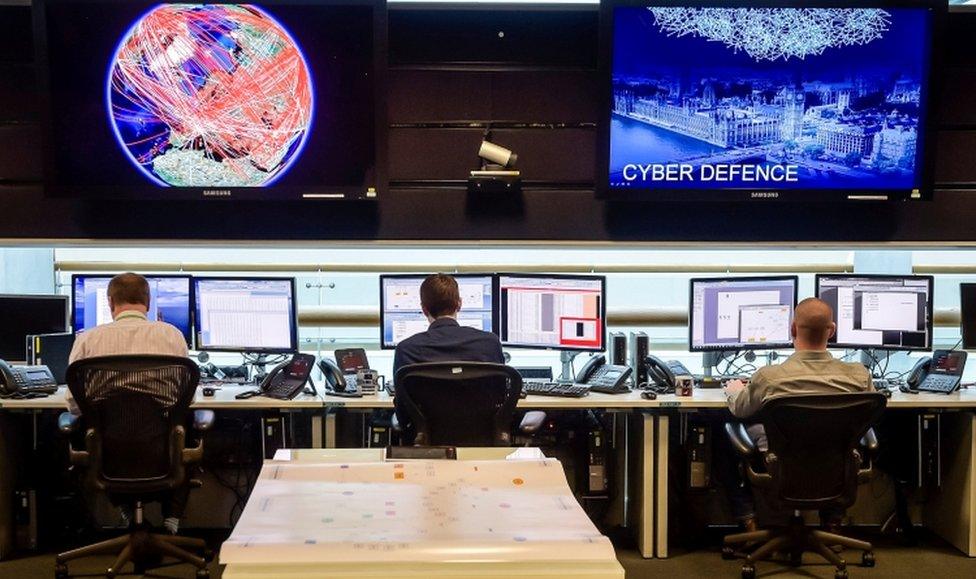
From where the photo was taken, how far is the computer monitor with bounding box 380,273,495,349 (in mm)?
4602

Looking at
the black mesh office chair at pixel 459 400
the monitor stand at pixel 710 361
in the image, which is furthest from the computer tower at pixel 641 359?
the black mesh office chair at pixel 459 400

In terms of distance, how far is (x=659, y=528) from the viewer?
4.25m

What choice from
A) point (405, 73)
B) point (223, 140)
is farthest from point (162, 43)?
point (405, 73)

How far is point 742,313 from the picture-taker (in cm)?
457

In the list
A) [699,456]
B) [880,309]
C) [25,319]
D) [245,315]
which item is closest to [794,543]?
[699,456]

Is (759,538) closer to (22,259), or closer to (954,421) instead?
(954,421)

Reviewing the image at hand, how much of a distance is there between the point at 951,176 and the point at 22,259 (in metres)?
4.71

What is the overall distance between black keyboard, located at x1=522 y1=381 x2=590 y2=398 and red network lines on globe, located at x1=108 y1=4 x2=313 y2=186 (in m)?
1.51

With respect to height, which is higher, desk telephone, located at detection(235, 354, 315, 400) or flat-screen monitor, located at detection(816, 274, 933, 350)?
flat-screen monitor, located at detection(816, 274, 933, 350)

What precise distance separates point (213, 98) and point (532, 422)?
2.03 metres

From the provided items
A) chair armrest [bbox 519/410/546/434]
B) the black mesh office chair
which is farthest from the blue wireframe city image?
the black mesh office chair

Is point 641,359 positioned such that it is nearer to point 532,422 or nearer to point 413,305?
point 532,422

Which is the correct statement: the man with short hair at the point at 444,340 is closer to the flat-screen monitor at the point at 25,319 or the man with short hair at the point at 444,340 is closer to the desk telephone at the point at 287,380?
the desk telephone at the point at 287,380

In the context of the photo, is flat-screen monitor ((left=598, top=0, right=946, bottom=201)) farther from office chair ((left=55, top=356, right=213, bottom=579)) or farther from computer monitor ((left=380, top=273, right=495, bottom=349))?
office chair ((left=55, top=356, right=213, bottom=579))
